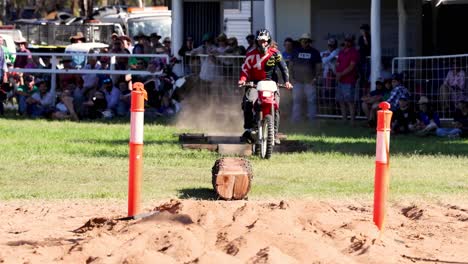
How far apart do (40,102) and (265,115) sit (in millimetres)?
10716

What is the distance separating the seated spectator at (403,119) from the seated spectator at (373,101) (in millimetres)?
721

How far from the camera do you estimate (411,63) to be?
24.1 metres

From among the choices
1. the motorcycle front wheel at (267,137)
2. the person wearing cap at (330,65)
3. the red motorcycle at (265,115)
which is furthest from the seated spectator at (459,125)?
the motorcycle front wheel at (267,137)

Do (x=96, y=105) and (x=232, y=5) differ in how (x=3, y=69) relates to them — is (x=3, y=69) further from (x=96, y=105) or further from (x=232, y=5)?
(x=232, y=5)

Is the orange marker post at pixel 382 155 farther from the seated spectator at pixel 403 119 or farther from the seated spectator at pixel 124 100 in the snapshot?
the seated spectator at pixel 124 100

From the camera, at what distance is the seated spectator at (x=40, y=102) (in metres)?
27.0

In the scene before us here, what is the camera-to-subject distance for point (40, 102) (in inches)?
1065

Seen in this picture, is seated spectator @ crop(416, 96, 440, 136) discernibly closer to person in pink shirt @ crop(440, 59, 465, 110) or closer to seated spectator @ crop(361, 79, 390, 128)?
person in pink shirt @ crop(440, 59, 465, 110)

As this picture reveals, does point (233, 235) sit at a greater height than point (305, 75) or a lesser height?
lesser

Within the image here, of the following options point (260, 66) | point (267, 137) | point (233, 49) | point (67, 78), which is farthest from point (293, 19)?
point (267, 137)

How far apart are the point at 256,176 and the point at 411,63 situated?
31.7 feet

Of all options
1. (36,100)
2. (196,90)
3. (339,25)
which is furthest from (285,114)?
(36,100)

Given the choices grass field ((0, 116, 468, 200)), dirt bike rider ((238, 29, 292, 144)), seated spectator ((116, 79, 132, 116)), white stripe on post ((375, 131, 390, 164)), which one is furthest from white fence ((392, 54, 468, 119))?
white stripe on post ((375, 131, 390, 164))

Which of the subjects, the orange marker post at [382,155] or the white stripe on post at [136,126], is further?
the white stripe on post at [136,126]
